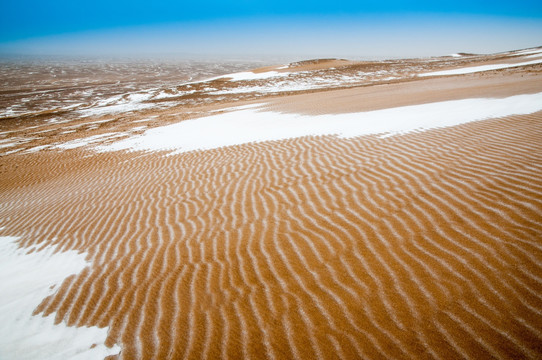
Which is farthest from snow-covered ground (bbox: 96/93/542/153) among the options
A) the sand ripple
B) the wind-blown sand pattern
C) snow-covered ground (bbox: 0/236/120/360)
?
snow-covered ground (bbox: 0/236/120/360)

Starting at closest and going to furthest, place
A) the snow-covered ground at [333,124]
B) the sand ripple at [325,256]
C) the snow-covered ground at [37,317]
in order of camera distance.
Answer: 1. the sand ripple at [325,256]
2. the snow-covered ground at [37,317]
3. the snow-covered ground at [333,124]

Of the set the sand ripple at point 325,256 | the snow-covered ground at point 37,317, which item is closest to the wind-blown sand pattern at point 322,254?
the sand ripple at point 325,256

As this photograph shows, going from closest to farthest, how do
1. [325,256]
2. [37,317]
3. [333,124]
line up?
1. [37,317]
2. [325,256]
3. [333,124]

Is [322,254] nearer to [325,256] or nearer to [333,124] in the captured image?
[325,256]

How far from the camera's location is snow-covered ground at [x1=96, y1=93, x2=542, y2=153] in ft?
25.8

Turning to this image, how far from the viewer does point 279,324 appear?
90.6 inches

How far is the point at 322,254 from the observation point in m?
3.04

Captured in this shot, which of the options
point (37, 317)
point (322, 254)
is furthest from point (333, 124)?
point (37, 317)

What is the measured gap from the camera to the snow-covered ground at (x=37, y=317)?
7.63 feet

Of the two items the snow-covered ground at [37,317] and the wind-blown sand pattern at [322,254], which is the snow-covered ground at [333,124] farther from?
the snow-covered ground at [37,317]

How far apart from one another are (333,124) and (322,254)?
6.95 m

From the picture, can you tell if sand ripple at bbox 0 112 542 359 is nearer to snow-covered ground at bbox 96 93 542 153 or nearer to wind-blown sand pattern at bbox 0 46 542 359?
wind-blown sand pattern at bbox 0 46 542 359

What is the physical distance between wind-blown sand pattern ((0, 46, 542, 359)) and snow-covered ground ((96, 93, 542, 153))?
1730 mm

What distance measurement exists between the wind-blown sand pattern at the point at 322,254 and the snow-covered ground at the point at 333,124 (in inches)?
68.1
